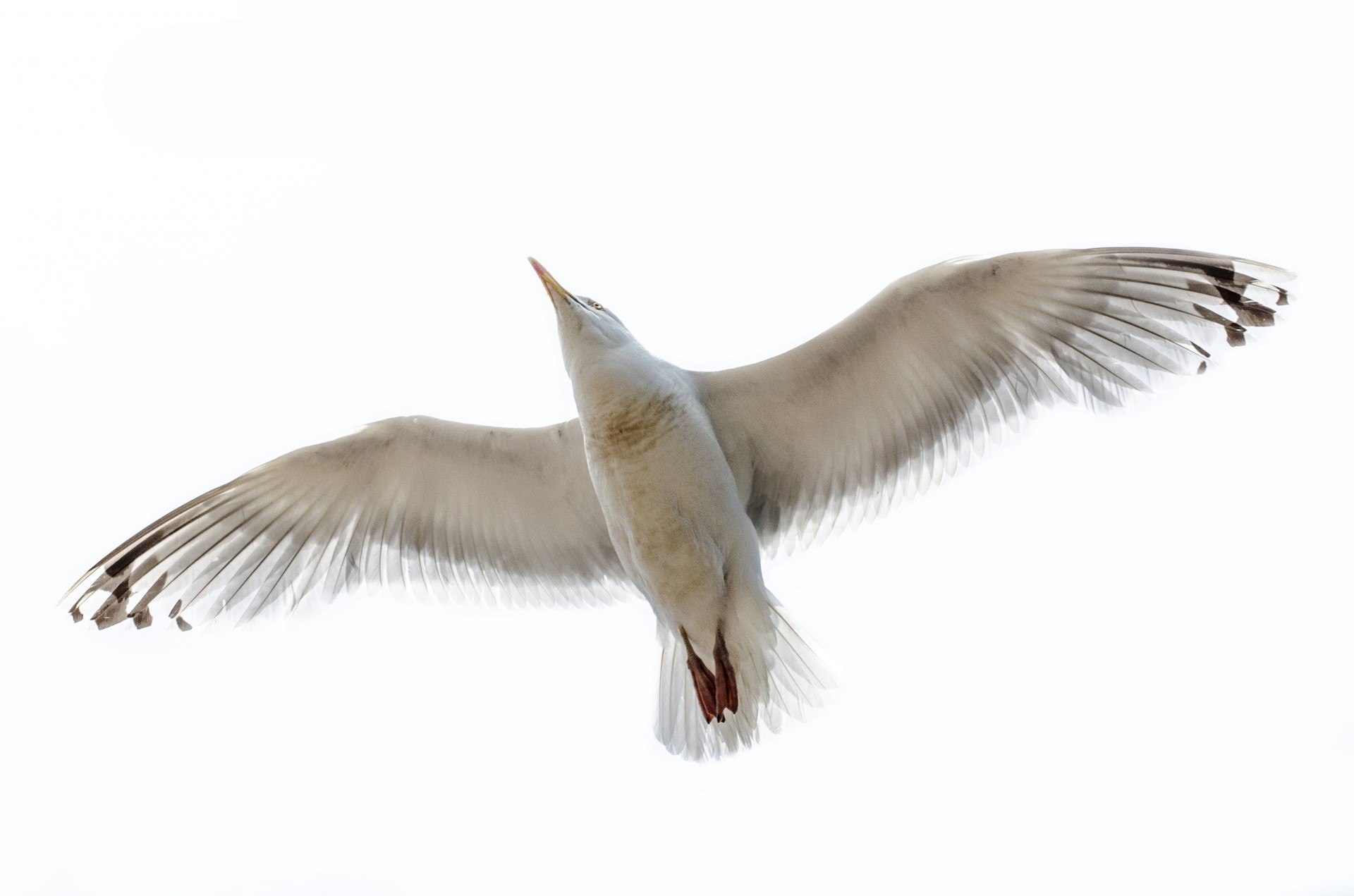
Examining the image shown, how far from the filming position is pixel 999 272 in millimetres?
4023

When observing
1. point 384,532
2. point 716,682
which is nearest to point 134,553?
→ point 384,532

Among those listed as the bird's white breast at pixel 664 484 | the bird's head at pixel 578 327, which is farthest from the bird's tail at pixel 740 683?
the bird's head at pixel 578 327

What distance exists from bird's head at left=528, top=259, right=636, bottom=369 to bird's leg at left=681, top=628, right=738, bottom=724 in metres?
0.99

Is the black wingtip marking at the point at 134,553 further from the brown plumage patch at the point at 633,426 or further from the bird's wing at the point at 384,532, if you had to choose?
the brown plumage patch at the point at 633,426

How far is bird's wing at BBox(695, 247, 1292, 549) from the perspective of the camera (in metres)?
3.97

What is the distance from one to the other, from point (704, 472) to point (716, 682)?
734 millimetres

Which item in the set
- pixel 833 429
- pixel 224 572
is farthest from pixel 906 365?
pixel 224 572

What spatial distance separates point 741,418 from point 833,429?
320 mm

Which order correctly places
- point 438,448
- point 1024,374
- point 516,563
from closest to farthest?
1. point 1024,374
2. point 438,448
3. point 516,563

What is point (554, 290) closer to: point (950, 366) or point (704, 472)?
point (704, 472)

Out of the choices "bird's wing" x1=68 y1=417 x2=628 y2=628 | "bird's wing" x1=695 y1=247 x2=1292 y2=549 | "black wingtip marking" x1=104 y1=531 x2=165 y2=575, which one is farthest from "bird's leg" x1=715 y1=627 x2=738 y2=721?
"black wingtip marking" x1=104 y1=531 x2=165 y2=575

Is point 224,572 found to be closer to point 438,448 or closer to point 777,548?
point 438,448

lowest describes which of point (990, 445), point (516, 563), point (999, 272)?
point (516, 563)

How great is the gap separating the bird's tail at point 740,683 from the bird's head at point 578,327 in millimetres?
946
